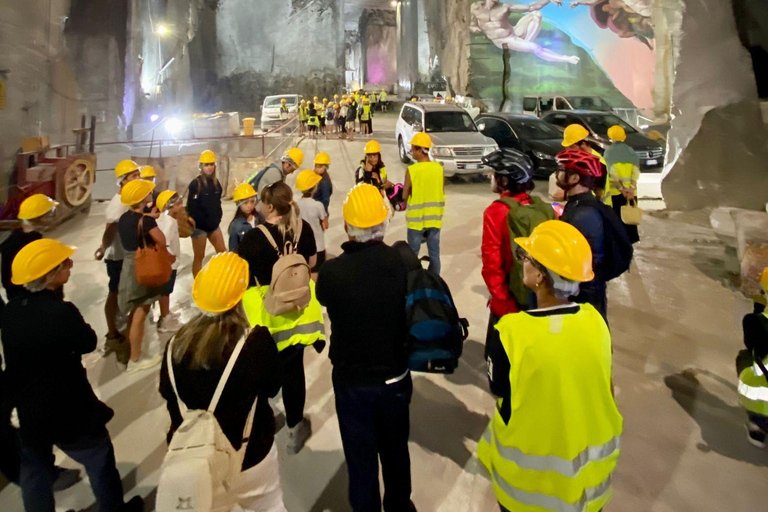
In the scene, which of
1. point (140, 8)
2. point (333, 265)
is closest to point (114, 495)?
point (333, 265)

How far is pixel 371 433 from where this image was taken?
2.28 meters

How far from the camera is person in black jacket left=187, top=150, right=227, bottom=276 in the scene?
566 cm

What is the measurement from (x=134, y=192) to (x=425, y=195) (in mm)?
2684

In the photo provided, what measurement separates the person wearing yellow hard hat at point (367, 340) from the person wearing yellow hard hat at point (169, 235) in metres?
2.80

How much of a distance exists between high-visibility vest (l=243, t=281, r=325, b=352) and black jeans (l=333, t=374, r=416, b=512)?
2.21 ft

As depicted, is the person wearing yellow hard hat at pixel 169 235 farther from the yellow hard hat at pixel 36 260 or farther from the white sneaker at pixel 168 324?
the yellow hard hat at pixel 36 260

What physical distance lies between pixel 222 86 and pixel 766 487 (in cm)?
3348

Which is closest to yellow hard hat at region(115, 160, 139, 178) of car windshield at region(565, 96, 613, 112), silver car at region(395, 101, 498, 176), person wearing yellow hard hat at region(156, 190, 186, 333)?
person wearing yellow hard hat at region(156, 190, 186, 333)

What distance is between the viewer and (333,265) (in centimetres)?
219

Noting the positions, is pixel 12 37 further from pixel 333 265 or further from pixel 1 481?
pixel 333 265

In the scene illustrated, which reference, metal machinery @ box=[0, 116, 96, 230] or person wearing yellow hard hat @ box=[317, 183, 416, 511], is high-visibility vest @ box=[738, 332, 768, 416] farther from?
metal machinery @ box=[0, 116, 96, 230]

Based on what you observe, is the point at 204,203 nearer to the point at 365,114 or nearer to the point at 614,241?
the point at 614,241

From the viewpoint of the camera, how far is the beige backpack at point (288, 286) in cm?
272

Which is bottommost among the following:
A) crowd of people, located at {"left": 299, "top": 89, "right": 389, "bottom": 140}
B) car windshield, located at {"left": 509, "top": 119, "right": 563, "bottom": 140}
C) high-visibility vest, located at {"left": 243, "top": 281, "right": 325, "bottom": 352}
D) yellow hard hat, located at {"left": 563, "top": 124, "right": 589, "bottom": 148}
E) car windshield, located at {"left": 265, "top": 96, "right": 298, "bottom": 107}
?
high-visibility vest, located at {"left": 243, "top": 281, "right": 325, "bottom": 352}
